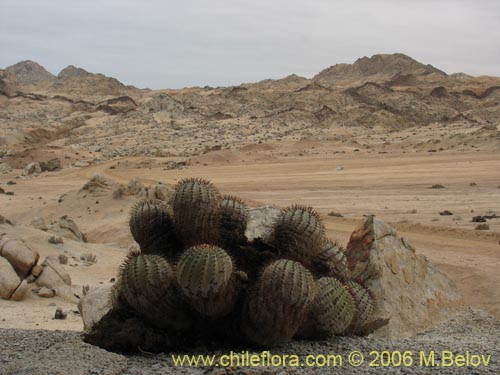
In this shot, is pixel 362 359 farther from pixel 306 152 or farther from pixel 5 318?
pixel 306 152

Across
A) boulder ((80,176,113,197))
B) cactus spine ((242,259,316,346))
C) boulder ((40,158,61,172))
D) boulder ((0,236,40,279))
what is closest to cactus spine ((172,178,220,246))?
cactus spine ((242,259,316,346))

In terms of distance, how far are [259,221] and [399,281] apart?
6.96 feet

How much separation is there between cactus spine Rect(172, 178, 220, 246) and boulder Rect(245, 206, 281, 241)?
71 cm

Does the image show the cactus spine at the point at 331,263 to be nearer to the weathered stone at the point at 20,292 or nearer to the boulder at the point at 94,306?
the boulder at the point at 94,306

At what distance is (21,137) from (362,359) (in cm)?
5862

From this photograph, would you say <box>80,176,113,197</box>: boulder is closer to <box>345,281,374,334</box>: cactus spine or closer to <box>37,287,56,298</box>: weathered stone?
<box>37,287,56,298</box>: weathered stone

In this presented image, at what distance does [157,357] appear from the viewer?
4609mm

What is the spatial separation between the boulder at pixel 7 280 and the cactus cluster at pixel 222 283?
201 inches

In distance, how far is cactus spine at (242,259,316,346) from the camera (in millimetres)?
4523

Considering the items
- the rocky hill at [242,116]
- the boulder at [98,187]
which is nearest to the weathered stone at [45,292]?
the boulder at [98,187]

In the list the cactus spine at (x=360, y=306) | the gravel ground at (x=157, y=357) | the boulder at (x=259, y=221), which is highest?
the boulder at (x=259, y=221)

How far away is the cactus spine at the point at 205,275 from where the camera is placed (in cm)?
450

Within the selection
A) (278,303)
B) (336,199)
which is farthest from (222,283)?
(336,199)

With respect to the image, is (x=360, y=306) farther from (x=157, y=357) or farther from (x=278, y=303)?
(x=157, y=357)
